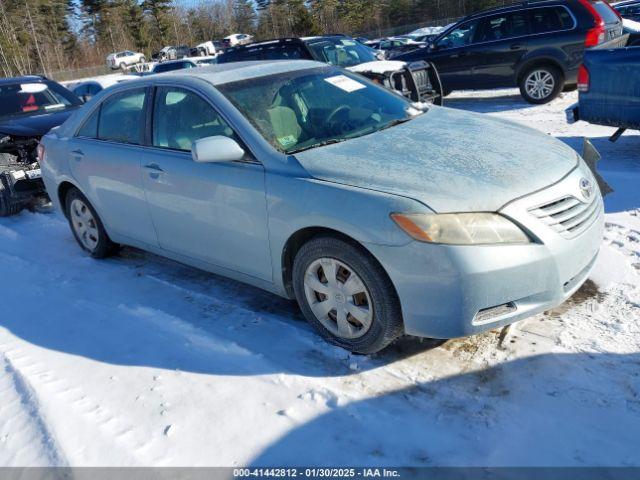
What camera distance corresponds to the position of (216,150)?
11.5 feet

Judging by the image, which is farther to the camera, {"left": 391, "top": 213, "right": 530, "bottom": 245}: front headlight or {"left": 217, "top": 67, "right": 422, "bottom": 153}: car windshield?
{"left": 217, "top": 67, "right": 422, "bottom": 153}: car windshield

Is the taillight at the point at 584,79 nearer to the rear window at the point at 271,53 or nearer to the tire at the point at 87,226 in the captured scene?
the rear window at the point at 271,53

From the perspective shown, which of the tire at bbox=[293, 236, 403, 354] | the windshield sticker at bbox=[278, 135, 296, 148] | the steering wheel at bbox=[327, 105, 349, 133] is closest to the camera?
the tire at bbox=[293, 236, 403, 354]

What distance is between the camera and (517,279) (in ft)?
9.40

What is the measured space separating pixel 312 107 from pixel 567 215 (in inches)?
71.4

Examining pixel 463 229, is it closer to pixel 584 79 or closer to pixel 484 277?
pixel 484 277

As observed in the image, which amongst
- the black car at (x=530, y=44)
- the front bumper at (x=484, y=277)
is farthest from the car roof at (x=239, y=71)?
the black car at (x=530, y=44)

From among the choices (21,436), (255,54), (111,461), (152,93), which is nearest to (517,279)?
(111,461)

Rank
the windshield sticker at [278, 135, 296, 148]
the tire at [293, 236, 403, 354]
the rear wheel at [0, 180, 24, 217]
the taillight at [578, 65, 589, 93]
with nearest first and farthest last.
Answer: the tire at [293, 236, 403, 354] < the windshield sticker at [278, 135, 296, 148] < the taillight at [578, 65, 589, 93] < the rear wheel at [0, 180, 24, 217]

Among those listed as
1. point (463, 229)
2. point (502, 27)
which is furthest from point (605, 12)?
point (463, 229)

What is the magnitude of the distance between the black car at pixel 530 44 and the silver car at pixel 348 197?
697 cm

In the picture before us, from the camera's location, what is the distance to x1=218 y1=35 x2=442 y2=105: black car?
9.59 meters

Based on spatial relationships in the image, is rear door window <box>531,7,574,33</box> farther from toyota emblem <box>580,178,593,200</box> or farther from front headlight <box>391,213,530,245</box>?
front headlight <box>391,213,530,245</box>

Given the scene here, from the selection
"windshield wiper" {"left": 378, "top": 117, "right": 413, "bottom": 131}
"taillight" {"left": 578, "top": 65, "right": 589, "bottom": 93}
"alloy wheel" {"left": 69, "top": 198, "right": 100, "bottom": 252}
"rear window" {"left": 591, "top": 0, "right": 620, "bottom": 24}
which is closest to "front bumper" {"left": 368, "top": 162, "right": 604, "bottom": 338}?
"windshield wiper" {"left": 378, "top": 117, "right": 413, "bottom": 131}
